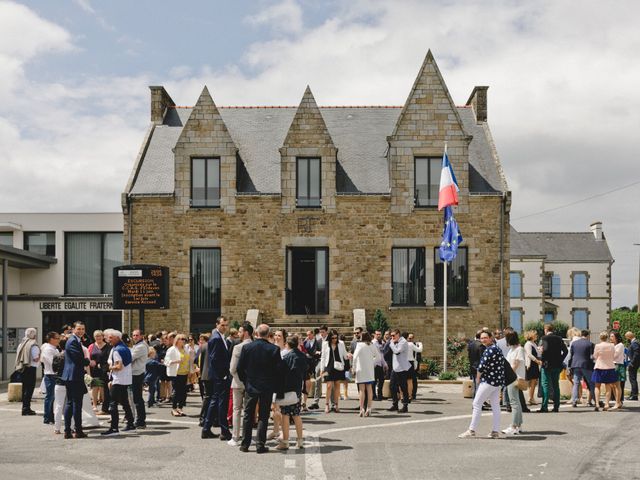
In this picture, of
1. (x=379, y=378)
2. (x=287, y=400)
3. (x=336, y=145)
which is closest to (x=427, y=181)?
(x=336, y=145)

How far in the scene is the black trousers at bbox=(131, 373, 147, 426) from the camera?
13.8 meters

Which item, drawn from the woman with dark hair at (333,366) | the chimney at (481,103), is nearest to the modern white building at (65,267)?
the chimney at (481,103)

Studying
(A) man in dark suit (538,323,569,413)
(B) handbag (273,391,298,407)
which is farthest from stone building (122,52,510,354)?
(B) handbag (273,391,298,407)

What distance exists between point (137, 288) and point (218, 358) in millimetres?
11236

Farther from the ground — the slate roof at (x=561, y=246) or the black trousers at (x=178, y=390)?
the slate roof at (x=561, y=246)

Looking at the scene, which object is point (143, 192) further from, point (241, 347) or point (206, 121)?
point (241, 347)

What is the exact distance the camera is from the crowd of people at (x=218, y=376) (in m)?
11.5

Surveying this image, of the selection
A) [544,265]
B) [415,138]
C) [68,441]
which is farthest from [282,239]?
[544,265]

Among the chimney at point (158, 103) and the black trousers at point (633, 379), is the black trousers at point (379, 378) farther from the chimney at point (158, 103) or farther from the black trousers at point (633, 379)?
the chimney at point (158, 103)

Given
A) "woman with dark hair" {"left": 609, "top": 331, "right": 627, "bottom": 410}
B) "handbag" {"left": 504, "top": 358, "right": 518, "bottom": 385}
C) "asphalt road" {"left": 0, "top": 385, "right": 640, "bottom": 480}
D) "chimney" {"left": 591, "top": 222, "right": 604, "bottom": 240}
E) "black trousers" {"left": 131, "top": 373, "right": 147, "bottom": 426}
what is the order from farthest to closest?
"chimney" {"left": 591, "top": 222, "right": 604, "bottom": 240}
"woman with dark hair" {"left": 609, "top": 331, "right": 627, "bottom": 410}
"black trousers" {"left": 131, "top": 373, "right": 147, "bottom": 426}
"handbag" {"left": 504, "top": 358, "right": 518, "bottom": 385}
"asphalt road" {"left": 0, "top": 385, "right": 640, "bottom": 480}

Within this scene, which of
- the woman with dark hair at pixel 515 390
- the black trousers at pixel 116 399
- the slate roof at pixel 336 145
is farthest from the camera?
the slate roof at pixel 336 145

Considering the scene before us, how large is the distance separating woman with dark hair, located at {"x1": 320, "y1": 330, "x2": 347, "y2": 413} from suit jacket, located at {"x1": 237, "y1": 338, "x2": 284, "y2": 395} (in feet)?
16.1

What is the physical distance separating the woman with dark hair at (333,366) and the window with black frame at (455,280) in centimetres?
1166

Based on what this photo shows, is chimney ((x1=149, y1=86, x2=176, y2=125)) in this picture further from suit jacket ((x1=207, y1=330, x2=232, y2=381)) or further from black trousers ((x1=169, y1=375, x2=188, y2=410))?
suit jacket ((x1=207, y1=330, x2=232, y2=381))
